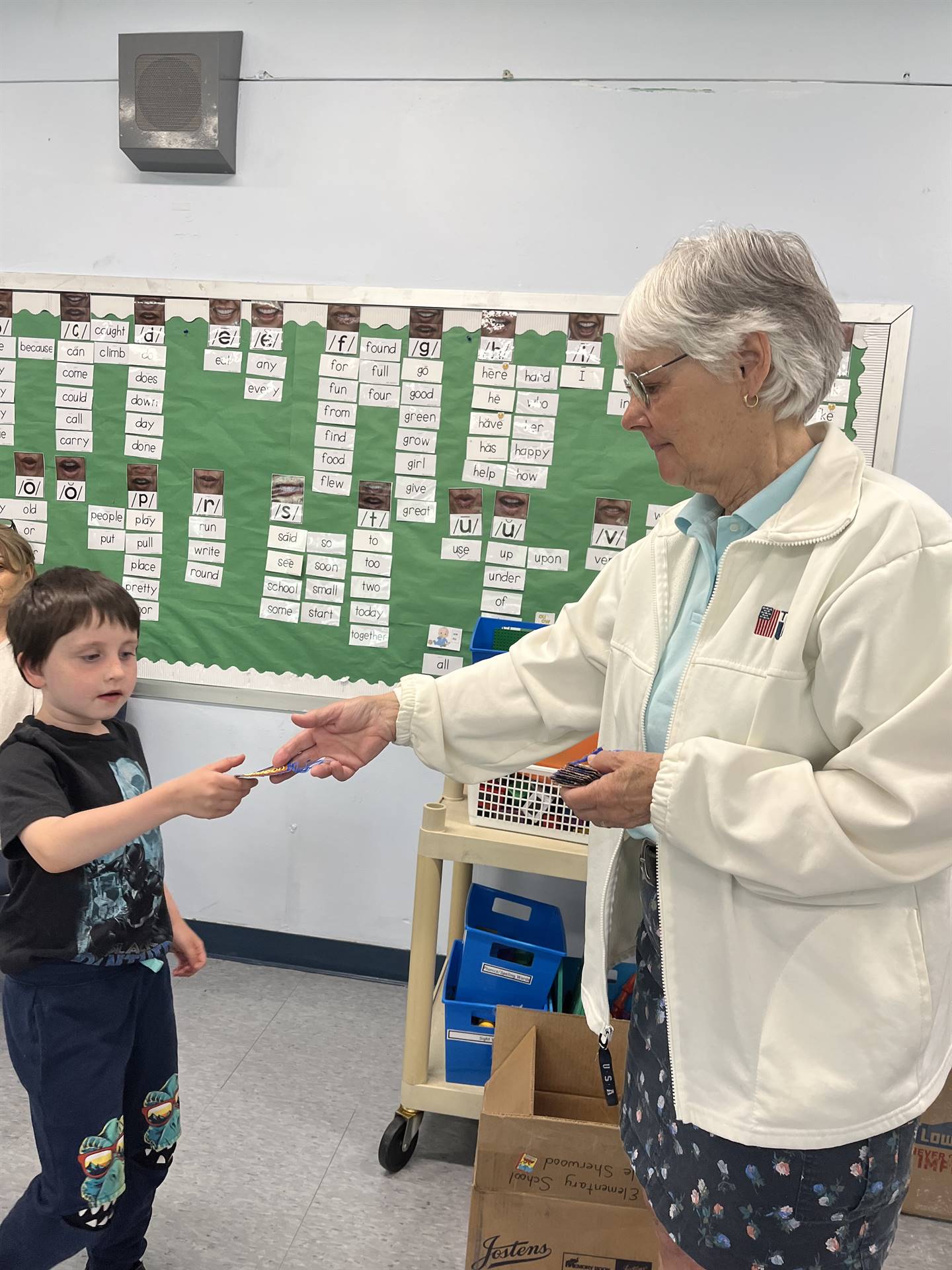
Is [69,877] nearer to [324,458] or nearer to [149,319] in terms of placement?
[324,458]

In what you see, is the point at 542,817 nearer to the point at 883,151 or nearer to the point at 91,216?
the point at 883,151

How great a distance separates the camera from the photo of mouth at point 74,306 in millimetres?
2770

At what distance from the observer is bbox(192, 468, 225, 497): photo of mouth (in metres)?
2.76

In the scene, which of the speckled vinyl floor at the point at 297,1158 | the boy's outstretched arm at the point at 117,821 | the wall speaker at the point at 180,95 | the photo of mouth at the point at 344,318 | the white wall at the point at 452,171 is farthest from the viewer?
the photo of mouth at the point at 344,318

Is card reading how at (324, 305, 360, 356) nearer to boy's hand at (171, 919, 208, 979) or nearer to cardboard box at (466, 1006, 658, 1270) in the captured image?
boy's hand at (171, 919, 208, 979)

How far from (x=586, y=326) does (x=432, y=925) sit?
1.61 metres

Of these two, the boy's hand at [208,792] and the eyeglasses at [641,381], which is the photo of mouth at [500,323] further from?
the boy's hand at [208,792]

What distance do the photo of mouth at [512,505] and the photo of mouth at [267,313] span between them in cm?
80

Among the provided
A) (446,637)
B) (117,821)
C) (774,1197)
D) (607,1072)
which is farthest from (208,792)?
(446,637)

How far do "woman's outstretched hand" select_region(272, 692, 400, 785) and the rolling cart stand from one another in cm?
64

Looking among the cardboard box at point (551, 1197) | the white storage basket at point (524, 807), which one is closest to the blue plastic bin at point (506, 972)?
the white storage basket at point (524, 807)

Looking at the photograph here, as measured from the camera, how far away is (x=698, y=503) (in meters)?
1.18

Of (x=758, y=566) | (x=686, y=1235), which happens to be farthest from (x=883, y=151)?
(x=686, y=1235)

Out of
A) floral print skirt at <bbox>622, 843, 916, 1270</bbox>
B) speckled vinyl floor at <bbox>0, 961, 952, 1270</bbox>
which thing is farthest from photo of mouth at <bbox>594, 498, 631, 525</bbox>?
floral print skirt at <bbox>622, 843, 916, 1270</bbox>
